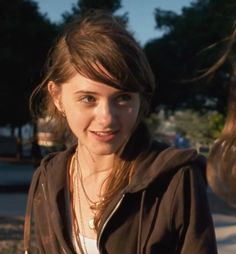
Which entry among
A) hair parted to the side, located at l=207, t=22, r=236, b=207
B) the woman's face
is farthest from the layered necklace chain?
hair parted to the side, located at l=207, t=22, r=236, b=207

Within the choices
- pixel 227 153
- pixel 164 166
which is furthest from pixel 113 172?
pixel 227 153

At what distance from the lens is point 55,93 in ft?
7.43

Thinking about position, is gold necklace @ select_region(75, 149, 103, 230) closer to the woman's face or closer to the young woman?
the young woman

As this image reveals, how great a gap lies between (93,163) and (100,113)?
26cm

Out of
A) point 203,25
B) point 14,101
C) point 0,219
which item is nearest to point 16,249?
point 0,219

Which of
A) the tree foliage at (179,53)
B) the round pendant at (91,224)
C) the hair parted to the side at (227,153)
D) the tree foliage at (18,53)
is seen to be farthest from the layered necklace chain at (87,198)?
the tree foliage at (179,53)

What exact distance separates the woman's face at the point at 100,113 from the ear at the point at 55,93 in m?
0.13

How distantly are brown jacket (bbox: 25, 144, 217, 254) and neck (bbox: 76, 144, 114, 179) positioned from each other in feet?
0.50

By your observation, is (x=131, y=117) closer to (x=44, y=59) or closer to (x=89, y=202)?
(x=89, y=202)

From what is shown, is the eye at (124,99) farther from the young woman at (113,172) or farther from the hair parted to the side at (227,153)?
the hair parted to the side at (227,153)

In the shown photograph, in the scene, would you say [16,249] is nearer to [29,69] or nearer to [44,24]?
[29,69]

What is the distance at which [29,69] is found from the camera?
19.3m

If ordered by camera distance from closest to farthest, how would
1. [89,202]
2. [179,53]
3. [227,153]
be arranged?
[227,153]
[89,202]
[179,53]

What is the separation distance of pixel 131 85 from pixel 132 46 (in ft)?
0.38
